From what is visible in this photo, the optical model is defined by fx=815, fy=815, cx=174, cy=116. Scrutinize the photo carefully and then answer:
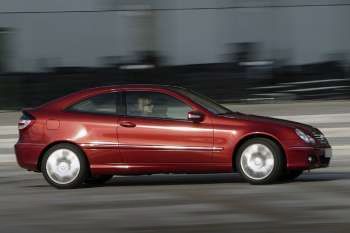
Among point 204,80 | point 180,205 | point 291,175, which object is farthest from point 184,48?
point 180,205

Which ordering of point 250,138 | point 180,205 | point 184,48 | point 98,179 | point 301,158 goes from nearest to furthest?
point 180,205 → point 301,158 → point 250,138 → point 98,179 → point 184,48

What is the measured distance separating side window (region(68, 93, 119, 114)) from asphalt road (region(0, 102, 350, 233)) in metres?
1.07

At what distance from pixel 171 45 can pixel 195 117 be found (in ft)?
28.7

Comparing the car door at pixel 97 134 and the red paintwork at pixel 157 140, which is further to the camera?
the car door at pixel 97 134

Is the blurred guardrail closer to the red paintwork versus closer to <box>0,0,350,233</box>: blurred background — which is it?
<box>0,0,350,233</box>: blurred background

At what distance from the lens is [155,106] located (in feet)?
35.8

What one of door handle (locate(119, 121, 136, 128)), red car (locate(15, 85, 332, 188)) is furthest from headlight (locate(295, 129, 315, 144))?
door handle (locate(119, 121, 136, 128))

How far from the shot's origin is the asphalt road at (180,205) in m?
7.75

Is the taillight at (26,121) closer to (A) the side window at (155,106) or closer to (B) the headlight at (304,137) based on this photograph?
(A) the side window at (155,106)

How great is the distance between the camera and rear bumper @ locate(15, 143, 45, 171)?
10984mm

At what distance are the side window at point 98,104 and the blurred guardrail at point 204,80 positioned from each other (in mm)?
7764

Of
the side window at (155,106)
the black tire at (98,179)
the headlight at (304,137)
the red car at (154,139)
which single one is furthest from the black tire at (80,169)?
the headlight at (304,137)

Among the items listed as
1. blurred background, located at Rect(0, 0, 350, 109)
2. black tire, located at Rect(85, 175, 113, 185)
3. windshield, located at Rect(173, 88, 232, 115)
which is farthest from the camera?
blurred background, located at Rect(0, 0, 350, 109)

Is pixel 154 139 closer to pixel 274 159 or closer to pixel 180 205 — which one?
pixel 274 159
